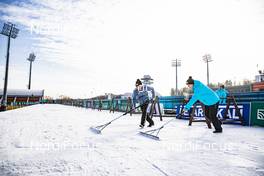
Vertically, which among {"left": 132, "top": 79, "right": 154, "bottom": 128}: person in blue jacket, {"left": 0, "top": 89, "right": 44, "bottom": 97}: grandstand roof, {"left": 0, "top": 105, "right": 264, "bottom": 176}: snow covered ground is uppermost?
{"left": 0, "top": 89, "right": 44, "bottom": 97}: grandstand roof

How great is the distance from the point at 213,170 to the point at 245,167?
51 centimetres

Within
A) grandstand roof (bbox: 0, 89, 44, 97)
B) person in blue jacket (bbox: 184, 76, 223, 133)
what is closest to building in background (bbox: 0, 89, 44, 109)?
grandstand roof (bbox: 0, 89, 44, 97)

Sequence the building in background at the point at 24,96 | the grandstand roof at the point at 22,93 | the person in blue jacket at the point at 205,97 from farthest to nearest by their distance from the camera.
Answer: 1. the grandstand roof at the point at 22,93
2. the building in background at the point at 24,96
3. the person in blue jacket at the point at 205,97

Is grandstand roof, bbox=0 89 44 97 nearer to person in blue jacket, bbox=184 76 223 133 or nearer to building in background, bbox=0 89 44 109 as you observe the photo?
building in background, bbox=0 89 44 109

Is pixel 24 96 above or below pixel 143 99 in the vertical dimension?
above

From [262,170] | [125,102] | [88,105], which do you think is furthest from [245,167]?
[88,105]

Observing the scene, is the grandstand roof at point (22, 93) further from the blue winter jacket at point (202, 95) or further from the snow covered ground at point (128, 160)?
the snow covered ground at point (128, 160)

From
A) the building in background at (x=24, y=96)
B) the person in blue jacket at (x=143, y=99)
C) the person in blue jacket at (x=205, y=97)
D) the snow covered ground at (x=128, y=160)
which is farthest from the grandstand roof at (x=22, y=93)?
the snow covered ground at (x=128, y=160)

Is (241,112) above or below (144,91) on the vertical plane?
below

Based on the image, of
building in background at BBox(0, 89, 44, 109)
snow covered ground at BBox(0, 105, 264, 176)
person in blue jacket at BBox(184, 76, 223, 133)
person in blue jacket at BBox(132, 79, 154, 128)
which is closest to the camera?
snow covered ground at BBox(0, 105, 264, 176)

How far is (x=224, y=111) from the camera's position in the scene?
826cm

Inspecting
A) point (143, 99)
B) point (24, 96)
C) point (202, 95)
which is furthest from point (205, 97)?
point (24, 96)

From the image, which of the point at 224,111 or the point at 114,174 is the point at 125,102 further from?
the point at 114,174

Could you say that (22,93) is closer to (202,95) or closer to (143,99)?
(143,99)
